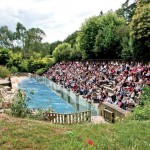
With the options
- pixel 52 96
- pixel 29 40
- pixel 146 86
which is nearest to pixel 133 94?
pixel 146 86

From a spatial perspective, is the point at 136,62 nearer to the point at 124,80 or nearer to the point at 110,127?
the point at 124,80

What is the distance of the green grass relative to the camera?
7.31 meters

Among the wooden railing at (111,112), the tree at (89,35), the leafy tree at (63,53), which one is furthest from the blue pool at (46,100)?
the tree at (89,35)

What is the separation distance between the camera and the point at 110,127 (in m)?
9.34

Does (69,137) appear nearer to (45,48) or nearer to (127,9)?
(127,9)

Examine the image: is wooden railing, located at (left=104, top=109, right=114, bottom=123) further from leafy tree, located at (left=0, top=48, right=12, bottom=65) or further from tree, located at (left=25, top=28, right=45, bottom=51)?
tree, located at (left=25, top=28, right=45, bottom=51)

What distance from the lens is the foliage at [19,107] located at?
39.8 feet

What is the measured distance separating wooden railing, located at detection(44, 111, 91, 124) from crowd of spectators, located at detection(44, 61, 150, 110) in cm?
281

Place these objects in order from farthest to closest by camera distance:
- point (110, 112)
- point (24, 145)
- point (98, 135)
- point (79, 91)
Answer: point (79, 91) → point (110, 112) → point (98, 135) → point (24, 145)

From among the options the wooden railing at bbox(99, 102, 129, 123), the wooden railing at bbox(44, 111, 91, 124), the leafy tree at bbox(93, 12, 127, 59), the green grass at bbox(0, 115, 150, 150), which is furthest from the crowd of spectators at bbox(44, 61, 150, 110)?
the green grass at bbox(0, 115, 150, 150)

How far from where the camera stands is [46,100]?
29688 millimetres

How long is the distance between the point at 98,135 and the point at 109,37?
25348mm

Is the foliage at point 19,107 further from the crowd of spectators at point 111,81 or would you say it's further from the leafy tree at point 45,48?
the leafy tree at point 45,48

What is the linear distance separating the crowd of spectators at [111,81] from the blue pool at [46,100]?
1.60 meters
